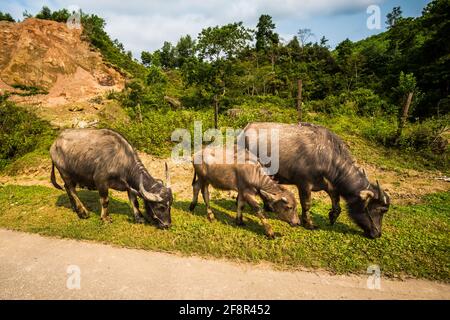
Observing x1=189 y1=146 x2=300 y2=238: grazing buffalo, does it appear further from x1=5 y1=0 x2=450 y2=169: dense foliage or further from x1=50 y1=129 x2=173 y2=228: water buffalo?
x1=5 y1=0 x2=450 y2=169: dense foliage

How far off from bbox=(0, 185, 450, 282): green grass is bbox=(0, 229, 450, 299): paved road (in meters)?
0.34

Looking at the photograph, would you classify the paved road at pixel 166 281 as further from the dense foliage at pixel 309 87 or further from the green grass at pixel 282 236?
the dense foliage at pixel 309 87

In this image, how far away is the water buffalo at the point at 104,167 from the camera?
25.1ft

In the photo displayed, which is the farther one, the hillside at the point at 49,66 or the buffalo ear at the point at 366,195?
the hillside at the point at 49,66

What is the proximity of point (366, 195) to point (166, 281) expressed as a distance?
4998mm

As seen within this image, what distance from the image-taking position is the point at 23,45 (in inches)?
992

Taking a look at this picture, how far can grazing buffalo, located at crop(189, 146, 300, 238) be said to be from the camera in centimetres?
698

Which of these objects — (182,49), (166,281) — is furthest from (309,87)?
(182,49)

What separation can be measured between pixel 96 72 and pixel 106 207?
2510 centimetres

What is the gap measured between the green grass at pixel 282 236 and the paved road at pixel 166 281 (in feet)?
1.12

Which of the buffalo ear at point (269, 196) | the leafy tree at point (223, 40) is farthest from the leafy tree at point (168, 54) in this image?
the buffalo ear at point (269, 196)

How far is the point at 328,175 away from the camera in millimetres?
7391

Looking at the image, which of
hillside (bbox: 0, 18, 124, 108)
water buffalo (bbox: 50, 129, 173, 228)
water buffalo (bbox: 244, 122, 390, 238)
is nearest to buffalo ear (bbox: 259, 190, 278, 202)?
water buffalo (bbox: 244, 122, 390, 238)

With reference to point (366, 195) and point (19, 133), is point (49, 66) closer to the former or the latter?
point (19, 133)
